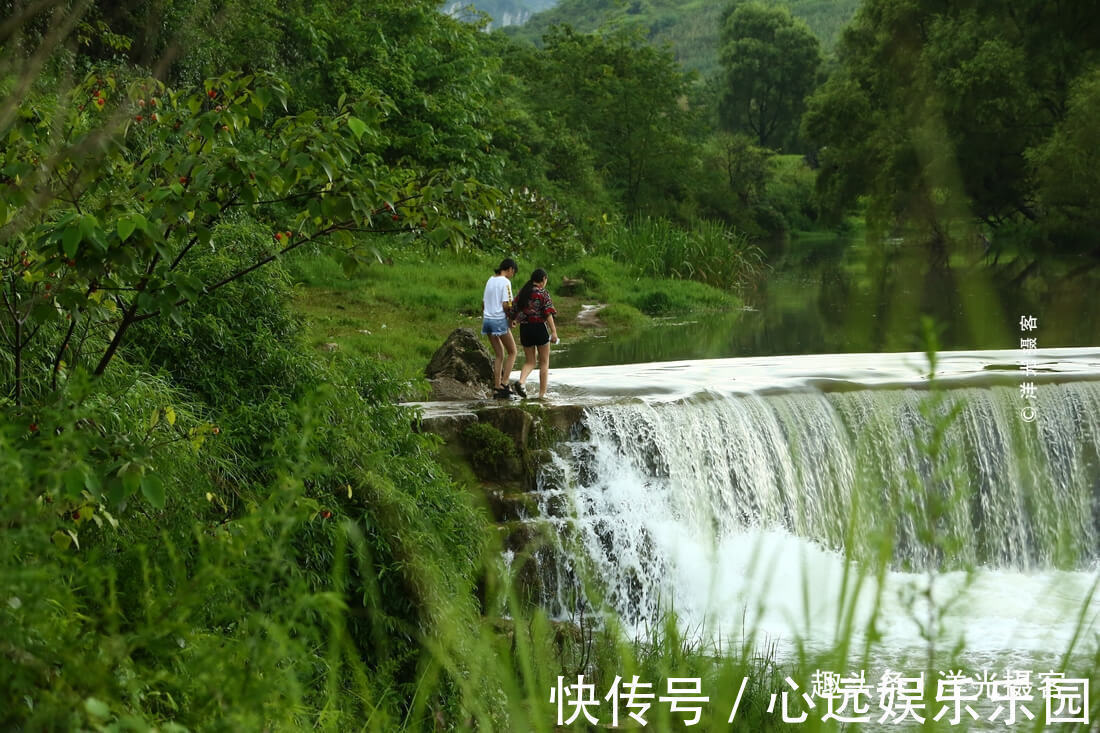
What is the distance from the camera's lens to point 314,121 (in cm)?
453

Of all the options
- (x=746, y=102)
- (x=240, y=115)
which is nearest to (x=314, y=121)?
(x=240, y=115)

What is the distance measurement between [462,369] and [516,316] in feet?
2.64

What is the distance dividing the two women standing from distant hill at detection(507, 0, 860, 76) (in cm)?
9038

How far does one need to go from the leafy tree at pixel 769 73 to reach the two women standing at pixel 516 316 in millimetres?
52707

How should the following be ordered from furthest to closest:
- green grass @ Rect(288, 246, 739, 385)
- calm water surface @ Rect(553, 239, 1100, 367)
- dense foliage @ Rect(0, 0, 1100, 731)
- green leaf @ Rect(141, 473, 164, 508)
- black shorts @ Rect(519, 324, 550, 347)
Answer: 1. calm water surface @ Rect(553, 239, 1100, 367)
2. green grass @ Rect(288, 246, 739, 385)
3. black shorts @ Rect(519, 324, 550, 347)
4. green leaf @ Rect(141, 473, 164, 508)
5. dense foliage @ Rect(0, 0, 1100, 731)

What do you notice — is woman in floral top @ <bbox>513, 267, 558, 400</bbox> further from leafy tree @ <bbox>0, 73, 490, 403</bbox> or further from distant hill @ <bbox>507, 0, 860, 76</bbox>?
distant hill @ <bbox>507, 0, 860, 76</bbox>

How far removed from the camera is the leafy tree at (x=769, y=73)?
61281 millimetres

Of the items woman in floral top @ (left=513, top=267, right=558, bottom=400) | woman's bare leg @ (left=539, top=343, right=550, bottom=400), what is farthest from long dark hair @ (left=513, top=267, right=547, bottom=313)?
woman's bare leg @ (left=539, top=343, right=550, bottom=400)

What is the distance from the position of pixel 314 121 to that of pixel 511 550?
15.2ft

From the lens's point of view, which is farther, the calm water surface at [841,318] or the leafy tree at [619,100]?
the leafy tree at [619,100]

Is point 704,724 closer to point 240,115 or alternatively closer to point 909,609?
point 909,609

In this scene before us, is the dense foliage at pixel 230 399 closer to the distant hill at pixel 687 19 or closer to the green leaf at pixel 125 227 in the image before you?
the green leaf at pixel 125 227

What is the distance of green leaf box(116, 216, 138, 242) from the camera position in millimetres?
3598

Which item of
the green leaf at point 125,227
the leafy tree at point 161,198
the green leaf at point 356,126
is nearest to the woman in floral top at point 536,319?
the leafy tree at point 161,198
